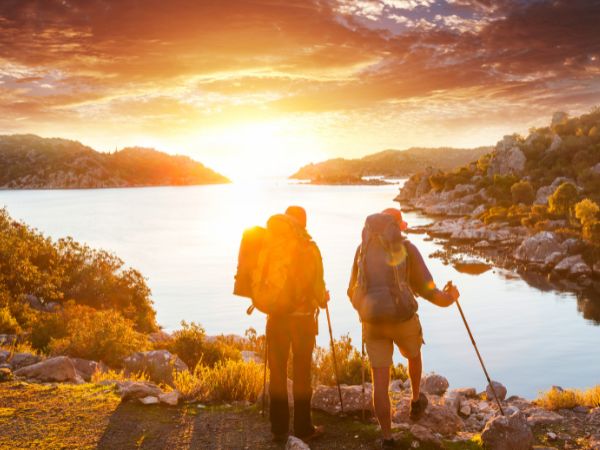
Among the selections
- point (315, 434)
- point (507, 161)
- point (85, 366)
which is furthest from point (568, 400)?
point (507, 161)

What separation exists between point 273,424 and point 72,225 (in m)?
97.0

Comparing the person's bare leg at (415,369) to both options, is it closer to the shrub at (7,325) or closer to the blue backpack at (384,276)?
the blue backpack at (384,276)

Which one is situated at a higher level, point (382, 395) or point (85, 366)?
point (382, 395)

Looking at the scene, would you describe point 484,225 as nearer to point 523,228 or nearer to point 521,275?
point 523,228

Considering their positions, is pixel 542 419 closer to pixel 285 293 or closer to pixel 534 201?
pixel 285 293

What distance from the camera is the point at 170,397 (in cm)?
736

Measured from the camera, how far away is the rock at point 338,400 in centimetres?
689

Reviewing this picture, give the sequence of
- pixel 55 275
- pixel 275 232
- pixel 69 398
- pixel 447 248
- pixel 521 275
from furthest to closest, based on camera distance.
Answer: pixel 447 248
pixel 521 275
pixel 55 275
pixel 69 398
pixel 275 232

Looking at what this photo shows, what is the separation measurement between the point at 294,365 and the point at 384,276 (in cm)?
152

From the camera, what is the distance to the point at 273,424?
6.13m

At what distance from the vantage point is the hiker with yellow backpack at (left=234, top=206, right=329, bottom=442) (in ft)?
18.9

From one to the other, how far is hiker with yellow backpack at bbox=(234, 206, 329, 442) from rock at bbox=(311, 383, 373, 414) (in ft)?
2.95

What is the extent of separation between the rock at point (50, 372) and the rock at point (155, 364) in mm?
2288

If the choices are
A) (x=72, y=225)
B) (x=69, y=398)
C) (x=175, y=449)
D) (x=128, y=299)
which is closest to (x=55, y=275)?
(x=128, y=299)
